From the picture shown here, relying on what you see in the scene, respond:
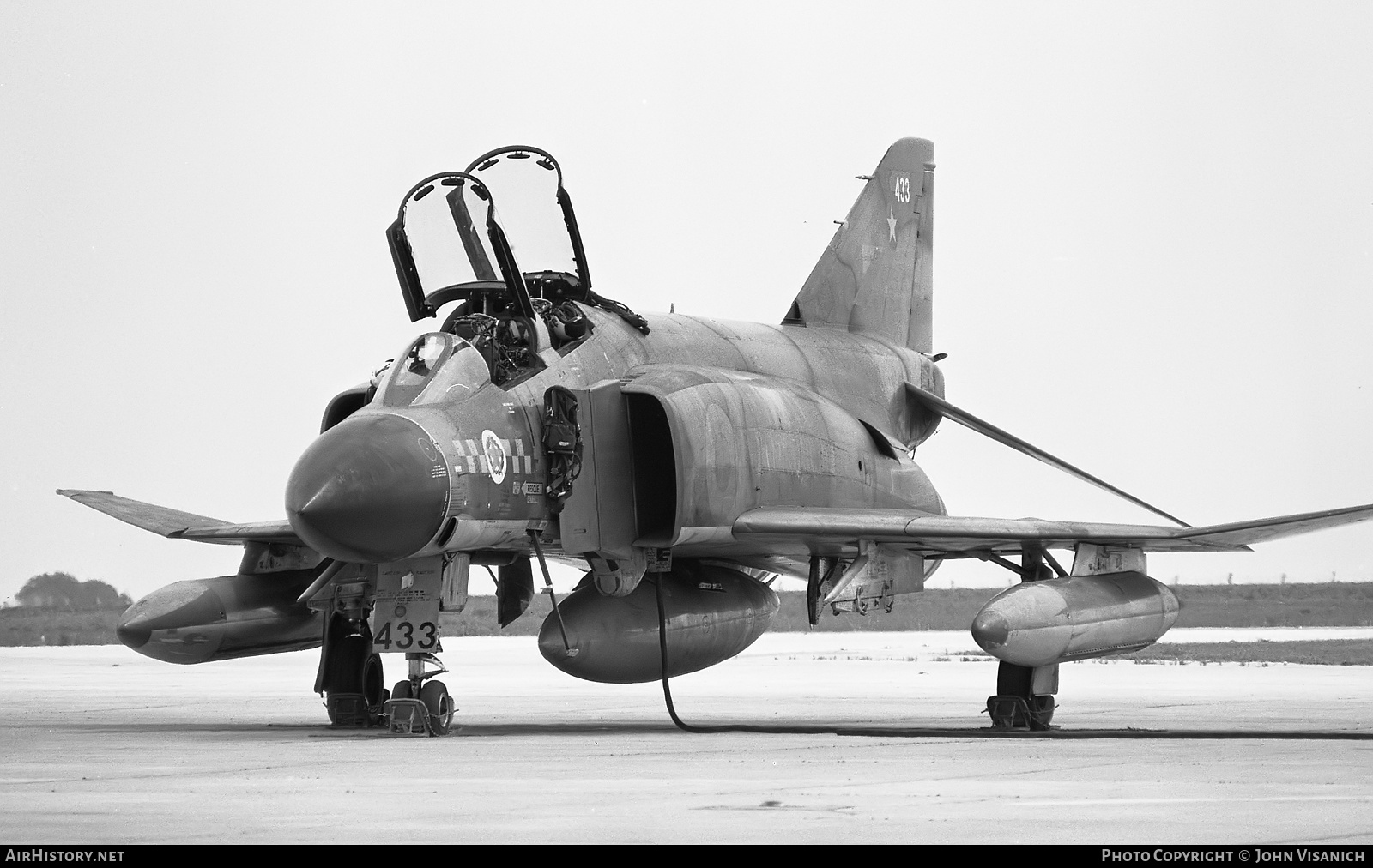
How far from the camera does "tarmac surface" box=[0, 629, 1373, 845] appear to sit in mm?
5984

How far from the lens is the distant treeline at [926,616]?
3828cm

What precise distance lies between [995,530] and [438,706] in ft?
13.9

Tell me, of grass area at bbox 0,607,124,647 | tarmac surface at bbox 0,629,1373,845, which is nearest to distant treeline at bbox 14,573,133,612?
grass area at bbox 0,607,124,647

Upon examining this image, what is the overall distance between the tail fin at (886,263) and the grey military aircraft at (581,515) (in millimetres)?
1266

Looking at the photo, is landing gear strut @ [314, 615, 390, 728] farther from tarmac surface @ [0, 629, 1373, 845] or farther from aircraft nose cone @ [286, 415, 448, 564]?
aircraft nose cone @ [286, 415, 448, 564]

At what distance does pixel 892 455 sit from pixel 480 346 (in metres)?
4.28

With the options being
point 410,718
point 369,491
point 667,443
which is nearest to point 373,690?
point 410,718

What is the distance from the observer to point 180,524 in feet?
46.0

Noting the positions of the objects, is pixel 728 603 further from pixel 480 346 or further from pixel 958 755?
pixel 958 755

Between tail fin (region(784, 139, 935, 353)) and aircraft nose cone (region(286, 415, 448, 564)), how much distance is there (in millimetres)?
6084

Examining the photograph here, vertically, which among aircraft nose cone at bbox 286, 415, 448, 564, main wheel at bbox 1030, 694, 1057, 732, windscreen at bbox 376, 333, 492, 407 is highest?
windscreen at bbox 376, 333, 492, 407

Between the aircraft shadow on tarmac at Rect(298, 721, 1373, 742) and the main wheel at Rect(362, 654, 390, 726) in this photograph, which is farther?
the main wheel at Rect(362, 654, 390, 726)

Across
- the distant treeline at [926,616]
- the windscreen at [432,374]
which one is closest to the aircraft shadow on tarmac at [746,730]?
the windscreen at [432,374]

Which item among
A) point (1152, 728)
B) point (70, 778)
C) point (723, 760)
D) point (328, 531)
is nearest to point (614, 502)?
point (328, 531)
